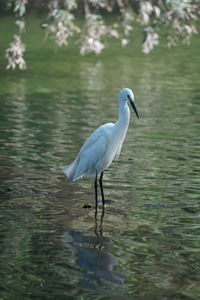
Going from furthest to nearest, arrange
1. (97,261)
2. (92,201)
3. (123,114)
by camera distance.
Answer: (92,201) < (123,114) < (97,261)

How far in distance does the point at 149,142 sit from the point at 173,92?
630cm

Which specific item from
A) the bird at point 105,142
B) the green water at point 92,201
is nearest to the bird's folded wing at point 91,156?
the bird at point 105,142

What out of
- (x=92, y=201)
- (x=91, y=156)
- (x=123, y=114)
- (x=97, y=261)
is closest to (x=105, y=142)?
(x=91, y=156)

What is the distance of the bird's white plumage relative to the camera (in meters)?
8.84

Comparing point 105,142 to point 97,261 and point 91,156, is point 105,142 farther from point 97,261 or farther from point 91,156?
point 97,261

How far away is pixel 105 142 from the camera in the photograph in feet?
29.1

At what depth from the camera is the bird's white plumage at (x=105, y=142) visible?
348 inches

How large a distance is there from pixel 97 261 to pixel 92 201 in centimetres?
221

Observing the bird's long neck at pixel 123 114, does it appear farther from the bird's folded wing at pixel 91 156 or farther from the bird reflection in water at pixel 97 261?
the bird reflection in water at pixel 97 261

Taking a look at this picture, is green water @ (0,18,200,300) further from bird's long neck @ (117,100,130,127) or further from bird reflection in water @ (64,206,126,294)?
bird's long neck @ (117,100,130,127)

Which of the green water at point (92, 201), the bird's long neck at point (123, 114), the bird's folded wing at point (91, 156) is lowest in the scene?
the green water at point (92, 201)

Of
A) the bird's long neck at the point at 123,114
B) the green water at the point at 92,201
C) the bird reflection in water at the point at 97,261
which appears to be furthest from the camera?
the bird's long neck at the point at 123,114

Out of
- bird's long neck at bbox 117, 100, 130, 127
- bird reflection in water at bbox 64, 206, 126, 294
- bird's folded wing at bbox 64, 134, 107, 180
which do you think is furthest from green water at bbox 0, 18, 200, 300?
bird's long neck at bbox 117, 100, 130, 127

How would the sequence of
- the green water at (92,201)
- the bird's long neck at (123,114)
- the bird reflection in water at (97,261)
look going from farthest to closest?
the bird's long neck at (123,114), the green water at (92,201), the bird reflection in water at (97,261)
